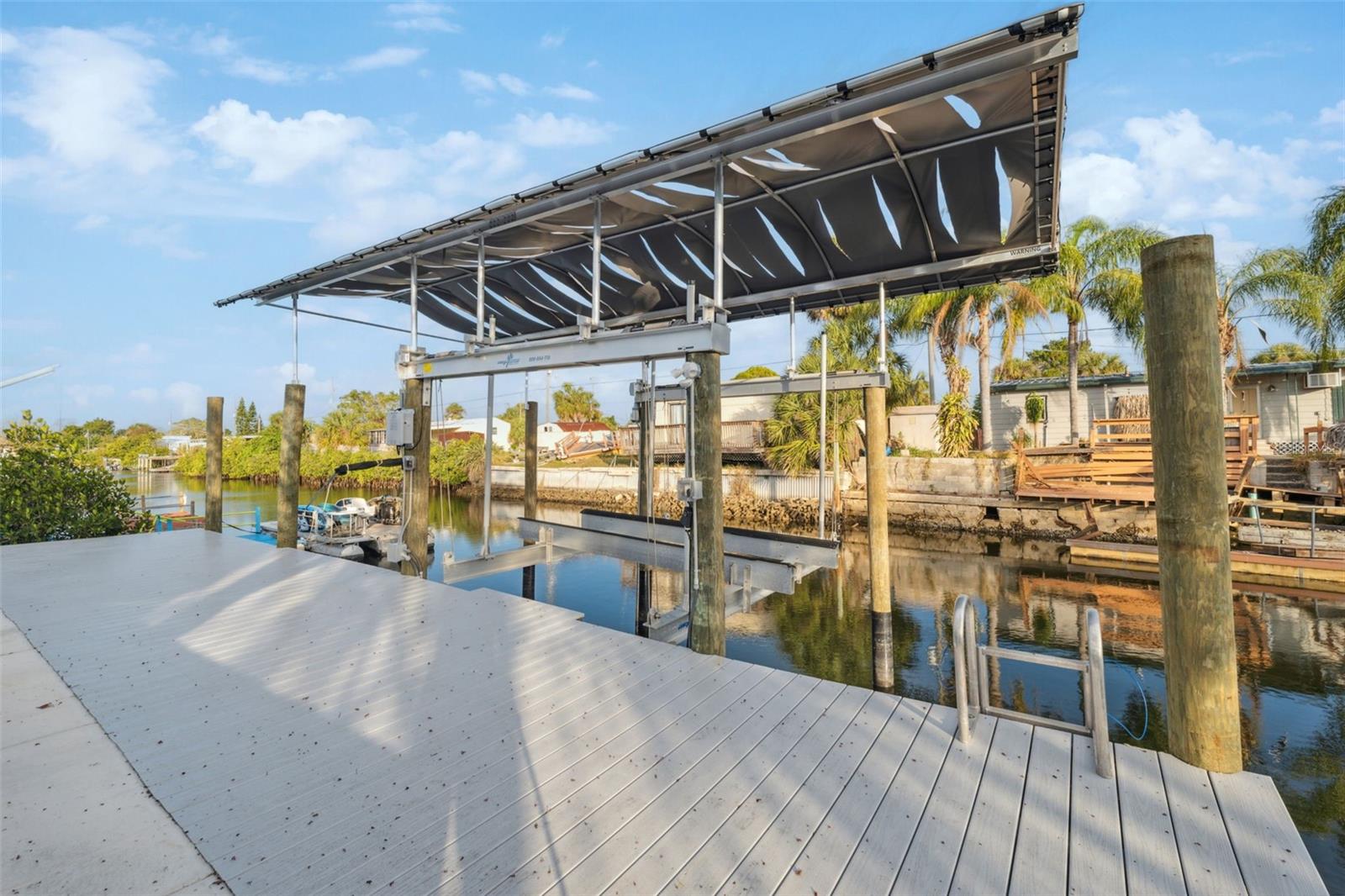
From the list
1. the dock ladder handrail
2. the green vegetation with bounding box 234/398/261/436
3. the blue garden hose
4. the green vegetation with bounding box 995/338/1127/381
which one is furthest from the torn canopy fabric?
the green vegetation with bounding box 234/398/261/436

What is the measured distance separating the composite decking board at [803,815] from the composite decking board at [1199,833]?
127cm

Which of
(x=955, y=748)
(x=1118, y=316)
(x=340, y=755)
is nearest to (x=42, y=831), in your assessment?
(x=340, y=755)

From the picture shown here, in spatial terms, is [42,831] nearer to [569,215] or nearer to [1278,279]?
[569,215]

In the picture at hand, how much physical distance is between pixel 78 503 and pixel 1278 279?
33057 mm

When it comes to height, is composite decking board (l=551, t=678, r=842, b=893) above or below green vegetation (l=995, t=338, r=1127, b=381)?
below

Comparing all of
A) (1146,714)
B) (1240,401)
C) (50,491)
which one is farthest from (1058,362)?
(50,491)

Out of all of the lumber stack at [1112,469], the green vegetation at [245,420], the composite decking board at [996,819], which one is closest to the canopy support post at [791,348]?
the composite decking board at [996,819]

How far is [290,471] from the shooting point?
941cm

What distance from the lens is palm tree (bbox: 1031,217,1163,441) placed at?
70.0 ft

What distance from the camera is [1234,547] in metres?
14.7

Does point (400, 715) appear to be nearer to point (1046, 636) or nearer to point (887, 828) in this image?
point (887, 828)

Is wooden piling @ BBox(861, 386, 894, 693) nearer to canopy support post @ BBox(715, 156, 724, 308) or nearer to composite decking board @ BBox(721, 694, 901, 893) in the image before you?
canopy support post @ BBox(715, 156, 724, 308)

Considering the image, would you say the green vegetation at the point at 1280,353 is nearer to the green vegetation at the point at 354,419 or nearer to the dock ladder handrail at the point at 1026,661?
the dock ladder handrail at the point at 1026,661

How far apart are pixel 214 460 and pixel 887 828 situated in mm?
13176
